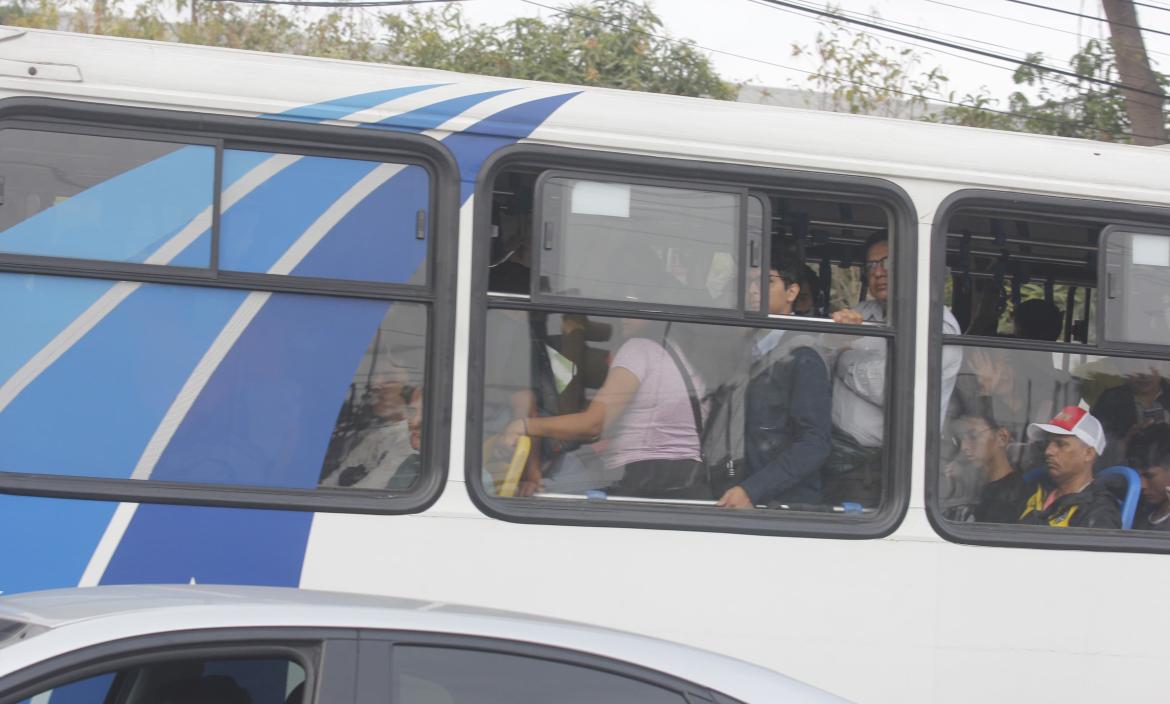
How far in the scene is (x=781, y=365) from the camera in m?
4.54

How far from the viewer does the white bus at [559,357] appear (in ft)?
13.1

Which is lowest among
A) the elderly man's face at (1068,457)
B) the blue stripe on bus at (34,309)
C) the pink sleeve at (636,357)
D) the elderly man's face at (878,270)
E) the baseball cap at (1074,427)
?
the elderly man's face at (1068,457)

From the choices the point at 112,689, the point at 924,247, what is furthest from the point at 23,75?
the point at 924,247

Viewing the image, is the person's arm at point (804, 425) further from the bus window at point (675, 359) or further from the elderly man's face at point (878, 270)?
the elderly man's face at point (878, 270)

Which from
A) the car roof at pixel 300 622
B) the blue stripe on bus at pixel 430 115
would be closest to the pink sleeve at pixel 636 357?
the blue stripe on bus at pixel 430 115

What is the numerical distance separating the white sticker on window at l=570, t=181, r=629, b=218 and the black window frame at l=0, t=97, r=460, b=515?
424 millimetres

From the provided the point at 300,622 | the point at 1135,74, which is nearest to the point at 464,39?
the point at 1135,74

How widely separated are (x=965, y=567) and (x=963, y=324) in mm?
916

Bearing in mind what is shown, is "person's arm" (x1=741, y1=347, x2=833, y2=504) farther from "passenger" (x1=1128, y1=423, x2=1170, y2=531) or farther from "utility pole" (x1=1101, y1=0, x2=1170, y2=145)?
"utility pole" (x1=1101, y1=0, x2=1170, y2=145)

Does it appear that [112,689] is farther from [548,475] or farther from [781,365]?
[781,365]

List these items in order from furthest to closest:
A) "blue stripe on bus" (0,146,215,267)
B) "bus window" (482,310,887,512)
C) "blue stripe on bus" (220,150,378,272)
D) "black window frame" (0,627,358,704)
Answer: "bus window" (482,310,887,512) < "blue stripe on bus" (220,150,378,272) < "blue stripe on bus" (0,146,215,267) < "black window frame" (0,627,358,704)

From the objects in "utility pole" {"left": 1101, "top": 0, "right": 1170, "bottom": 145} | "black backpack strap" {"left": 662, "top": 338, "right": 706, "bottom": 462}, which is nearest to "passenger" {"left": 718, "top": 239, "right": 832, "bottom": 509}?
"black backpack strap" {"left": 662, "top": 338, "right": 706, "bottom": 462}

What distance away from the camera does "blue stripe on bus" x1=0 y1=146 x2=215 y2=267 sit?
3949 millimetres

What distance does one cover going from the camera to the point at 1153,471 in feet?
16.0
